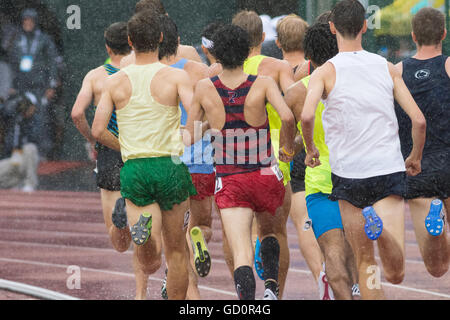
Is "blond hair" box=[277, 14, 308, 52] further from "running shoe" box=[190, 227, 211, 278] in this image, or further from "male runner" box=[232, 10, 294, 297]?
"running shoe" box=[190, 227, 211, 278]

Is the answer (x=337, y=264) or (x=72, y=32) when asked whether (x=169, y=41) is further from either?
(x=72, y=32)

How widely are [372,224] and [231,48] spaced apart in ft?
5.18

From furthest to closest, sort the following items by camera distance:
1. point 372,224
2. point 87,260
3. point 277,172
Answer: point 87,260 < point 277,172 < point 372,224

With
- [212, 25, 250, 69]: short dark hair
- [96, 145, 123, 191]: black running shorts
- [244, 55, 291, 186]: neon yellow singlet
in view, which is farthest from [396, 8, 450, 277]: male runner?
[96, 145, 123, 191]: black running shorts

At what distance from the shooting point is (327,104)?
6.84 metres

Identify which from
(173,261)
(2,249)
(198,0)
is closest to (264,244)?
(173,261)

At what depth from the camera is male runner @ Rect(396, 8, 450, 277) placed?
7.68m

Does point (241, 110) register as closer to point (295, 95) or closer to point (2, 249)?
point (295, 95)

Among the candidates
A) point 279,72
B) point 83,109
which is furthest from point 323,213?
point 83,109

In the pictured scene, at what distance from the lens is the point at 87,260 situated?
12688mm

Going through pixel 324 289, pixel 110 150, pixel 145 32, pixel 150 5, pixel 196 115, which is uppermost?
pixel 150 5

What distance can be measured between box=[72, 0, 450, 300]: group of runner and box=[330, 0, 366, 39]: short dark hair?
0.04 feet

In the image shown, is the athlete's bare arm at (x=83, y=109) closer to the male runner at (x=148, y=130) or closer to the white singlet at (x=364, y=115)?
the male runner at (x=148, y=130)

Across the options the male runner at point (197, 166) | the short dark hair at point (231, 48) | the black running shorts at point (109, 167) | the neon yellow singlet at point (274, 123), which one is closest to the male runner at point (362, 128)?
the short dark hair at point (231, 48)
